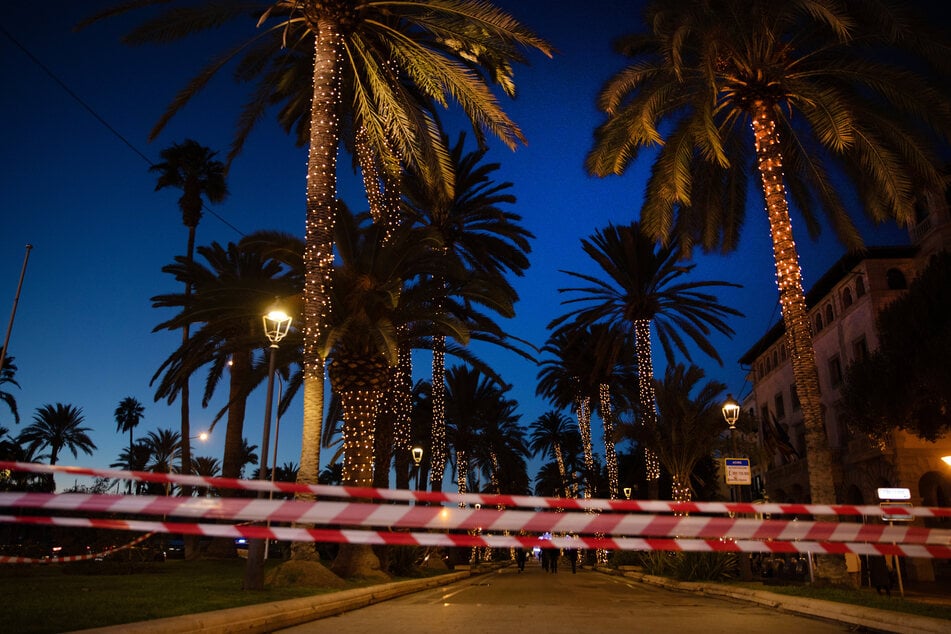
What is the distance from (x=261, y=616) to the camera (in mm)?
9188

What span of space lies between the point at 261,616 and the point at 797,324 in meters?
12.8

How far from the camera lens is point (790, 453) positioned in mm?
44688

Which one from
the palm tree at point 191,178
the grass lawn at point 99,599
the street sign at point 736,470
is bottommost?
the grass lawn at point 99,599

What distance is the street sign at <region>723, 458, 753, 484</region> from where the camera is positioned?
64.8 ft

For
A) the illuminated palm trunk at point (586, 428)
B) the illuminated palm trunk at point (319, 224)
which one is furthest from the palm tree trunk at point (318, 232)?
the illuminated palm trunk at point (586, 428)

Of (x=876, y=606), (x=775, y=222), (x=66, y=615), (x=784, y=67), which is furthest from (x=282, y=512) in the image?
(x=784, y=67)

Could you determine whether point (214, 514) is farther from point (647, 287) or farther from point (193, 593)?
point (647, 287)

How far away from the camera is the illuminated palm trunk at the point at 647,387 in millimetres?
30922

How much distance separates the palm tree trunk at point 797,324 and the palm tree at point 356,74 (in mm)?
6209

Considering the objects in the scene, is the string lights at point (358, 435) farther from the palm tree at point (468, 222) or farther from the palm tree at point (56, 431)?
the palm tree at point (56, 431)

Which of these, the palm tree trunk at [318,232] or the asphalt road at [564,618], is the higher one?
the palm tree trunk at [318,232]

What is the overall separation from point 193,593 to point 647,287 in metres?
26.9

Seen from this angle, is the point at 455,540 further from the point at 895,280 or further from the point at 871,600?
the point at 895,280

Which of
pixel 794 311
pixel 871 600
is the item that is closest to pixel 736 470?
pixel 794 311
